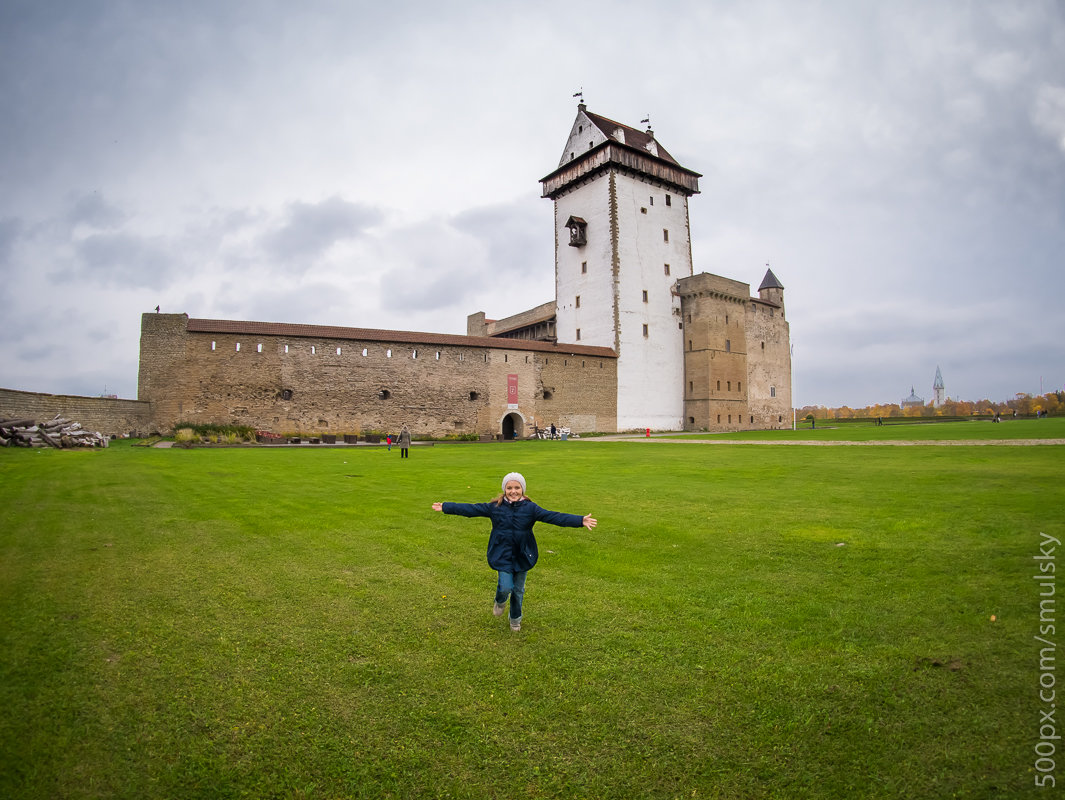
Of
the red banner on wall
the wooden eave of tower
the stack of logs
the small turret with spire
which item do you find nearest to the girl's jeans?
the stack of logs

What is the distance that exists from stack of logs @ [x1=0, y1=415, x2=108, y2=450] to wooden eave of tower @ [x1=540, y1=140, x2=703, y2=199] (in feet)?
121

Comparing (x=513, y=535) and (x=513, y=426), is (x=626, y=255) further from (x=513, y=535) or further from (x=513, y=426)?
(x=513, y=535)

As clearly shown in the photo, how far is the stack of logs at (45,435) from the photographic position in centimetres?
2112

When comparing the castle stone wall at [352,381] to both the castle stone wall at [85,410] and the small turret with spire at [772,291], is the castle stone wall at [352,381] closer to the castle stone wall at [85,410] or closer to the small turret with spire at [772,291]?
the castle stone wall at [85,410]

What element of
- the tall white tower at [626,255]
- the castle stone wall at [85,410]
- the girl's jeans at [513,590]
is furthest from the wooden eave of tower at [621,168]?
the girl's jeans at [513,590]

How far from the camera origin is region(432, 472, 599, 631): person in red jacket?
4.84 m

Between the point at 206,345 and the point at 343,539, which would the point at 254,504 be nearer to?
the point at 343,539

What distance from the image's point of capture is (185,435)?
29125mm

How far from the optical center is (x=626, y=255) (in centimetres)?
4522

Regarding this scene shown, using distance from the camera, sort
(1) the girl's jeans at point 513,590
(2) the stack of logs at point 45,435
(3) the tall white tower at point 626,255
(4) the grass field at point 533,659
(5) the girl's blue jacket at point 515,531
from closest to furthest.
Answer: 1. (4) the grass field at point 533,659
2. (1) the girl's jeans at point 513,590
3. (5) the girl's blue jacket at point 515,531
4. (2) the stack of logs at point 45,435
5. (3) the tall white tower at point 626,255

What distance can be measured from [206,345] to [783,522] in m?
33.3

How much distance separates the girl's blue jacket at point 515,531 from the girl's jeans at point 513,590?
0.06 meters

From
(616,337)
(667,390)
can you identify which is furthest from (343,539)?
(667,390)

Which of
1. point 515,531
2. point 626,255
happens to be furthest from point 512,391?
point 515,531
